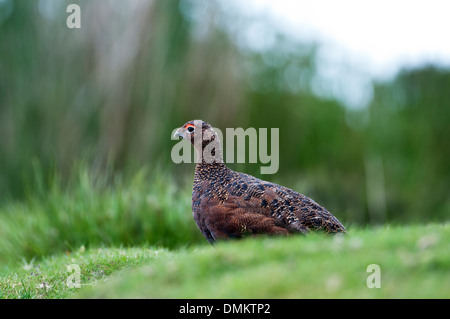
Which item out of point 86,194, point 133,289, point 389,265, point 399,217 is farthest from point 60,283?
point 399,217

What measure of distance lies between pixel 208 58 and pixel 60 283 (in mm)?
8251

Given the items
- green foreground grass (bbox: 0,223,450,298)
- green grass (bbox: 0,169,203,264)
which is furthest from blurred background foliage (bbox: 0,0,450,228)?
green foreground grass (bbox: 0,223,450,298)

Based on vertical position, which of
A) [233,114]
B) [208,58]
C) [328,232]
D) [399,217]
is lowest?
[399,217]

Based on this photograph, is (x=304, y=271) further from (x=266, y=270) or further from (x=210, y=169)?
(x=210, y=169)

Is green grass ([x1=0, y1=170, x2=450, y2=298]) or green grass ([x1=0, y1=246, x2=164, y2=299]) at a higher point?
green grass ([x1=0, y1=170, x2=450, y2=298])

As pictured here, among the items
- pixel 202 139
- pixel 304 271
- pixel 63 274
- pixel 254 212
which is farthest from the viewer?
pixel 202 139

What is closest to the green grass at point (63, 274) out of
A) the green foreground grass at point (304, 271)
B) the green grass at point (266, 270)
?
the green grass at point (266, 270)

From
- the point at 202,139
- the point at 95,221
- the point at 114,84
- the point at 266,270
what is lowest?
the point at 95,221

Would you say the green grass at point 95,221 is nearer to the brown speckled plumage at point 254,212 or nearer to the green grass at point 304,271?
the brown speckled plumage at point 254,212

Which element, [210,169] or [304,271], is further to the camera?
[210,169]

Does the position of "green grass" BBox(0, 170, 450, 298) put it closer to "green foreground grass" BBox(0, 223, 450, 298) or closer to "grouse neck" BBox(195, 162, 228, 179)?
"green foreground grass" BBox(0, 223, 450, 298)

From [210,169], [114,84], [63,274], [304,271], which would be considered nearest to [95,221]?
[63,274]

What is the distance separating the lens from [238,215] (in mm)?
5691

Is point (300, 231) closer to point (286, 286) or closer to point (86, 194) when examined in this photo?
point (286, 286)
